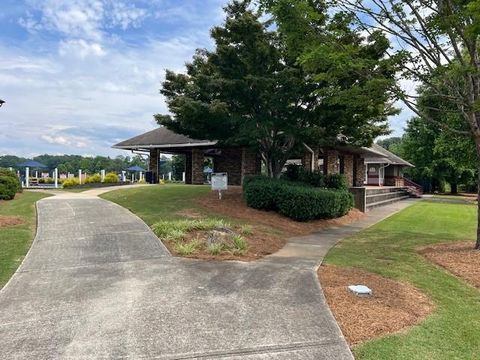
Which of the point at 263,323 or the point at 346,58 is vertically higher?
the point at 346,58

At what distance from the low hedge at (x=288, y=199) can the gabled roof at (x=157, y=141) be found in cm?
932

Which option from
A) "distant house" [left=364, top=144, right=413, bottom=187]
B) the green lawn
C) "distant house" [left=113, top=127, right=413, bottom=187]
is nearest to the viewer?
the green lawn

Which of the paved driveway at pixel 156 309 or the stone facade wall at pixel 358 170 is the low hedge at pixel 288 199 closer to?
the paved driveway at pixel 156 309

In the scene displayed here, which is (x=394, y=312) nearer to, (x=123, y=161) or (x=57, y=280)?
(x=57, y=280)

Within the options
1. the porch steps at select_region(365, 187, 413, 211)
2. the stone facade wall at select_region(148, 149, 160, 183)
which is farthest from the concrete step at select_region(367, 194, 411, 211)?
the stone facade wall at select_region(148, 149, 160, 183)

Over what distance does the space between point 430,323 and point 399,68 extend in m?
7.25

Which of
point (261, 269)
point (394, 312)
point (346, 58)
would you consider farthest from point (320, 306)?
point (346, 58)

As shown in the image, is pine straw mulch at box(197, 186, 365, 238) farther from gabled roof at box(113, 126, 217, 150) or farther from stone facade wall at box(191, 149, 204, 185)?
stone facade wall at box(191, 149, 204, 185)

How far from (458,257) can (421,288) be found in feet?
9.72

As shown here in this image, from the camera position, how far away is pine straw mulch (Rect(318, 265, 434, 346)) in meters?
4.84

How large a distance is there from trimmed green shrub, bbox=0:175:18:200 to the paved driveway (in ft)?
34.5

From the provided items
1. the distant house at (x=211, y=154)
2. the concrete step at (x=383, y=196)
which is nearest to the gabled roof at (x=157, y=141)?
the distant house at (x=211, y=154)

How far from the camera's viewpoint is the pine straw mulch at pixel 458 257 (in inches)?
303

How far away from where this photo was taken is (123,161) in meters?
87.9
